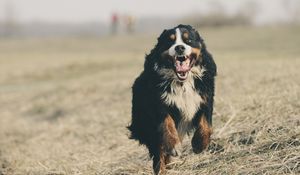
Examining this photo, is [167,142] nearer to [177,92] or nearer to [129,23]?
[177,92]

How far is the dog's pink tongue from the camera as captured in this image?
20.6 ft

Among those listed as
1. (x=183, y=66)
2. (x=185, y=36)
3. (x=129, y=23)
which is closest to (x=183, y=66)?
(x=183, y=66)

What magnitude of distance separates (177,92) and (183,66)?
0.99 ft

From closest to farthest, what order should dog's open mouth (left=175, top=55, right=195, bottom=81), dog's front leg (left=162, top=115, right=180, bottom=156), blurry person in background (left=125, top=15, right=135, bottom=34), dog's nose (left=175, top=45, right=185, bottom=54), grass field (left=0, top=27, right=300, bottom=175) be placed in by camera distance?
dog's nose (left=175, top=45, right=185, bottom=54), dog's open mouth (left=175, top=55, right=195, bottom=81), dog's front leg (left=162, top=115, right=180, bottom=156), grass field (left=0, top=27, right=300, bottom=175), blurry person in background (left=125, top=15, right=135, bottom=34)

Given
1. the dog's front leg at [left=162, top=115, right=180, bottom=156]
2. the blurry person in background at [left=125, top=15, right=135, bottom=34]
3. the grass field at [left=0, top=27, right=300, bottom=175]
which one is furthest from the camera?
the blurry person in background at [left=125, top=15, right=135, bottom=34]

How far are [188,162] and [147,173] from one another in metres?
0.49

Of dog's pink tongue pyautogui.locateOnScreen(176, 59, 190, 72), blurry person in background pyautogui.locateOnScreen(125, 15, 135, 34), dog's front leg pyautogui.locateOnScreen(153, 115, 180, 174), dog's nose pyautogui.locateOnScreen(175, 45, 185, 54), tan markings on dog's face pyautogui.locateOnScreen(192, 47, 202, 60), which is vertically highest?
dog's nose pyautogui.locateOnScreen(175, 45, 185, 54)

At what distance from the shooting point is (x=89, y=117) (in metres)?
13.8

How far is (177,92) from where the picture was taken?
21.2 feet

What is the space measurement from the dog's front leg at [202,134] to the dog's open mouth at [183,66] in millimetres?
543

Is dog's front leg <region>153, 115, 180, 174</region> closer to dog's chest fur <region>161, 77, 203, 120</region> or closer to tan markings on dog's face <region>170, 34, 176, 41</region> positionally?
dog's chest fur <region>161, 77, 203, 120</region>

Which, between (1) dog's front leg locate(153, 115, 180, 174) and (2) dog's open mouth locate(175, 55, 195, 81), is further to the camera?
(1) dog's front leg locate(153, 115, 180, 174)

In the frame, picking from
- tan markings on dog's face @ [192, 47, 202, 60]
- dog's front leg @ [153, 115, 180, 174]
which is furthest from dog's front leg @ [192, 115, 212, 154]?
tan markings on dog's face @ [192, 47, 202, 60]

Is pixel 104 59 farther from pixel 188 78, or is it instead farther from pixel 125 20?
pixel 125 20
